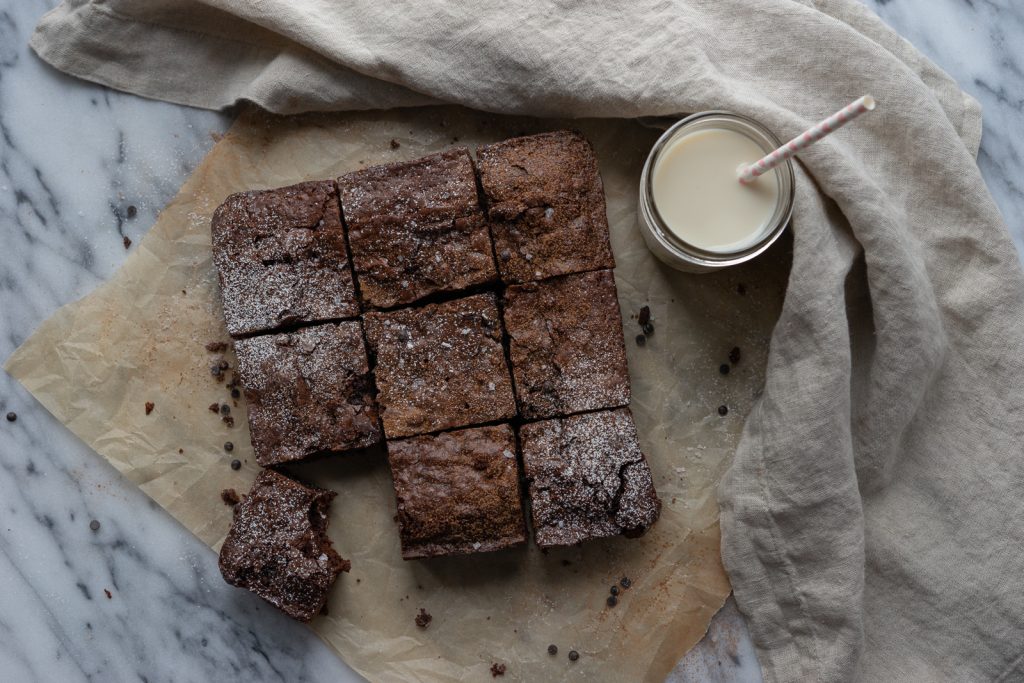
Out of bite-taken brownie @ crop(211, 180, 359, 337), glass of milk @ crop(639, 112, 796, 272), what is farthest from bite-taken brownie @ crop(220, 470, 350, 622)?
glass of milk @ crop(639, 112, 796, 272)

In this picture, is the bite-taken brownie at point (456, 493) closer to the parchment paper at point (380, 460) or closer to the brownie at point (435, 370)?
the brownie at point (435, 370)

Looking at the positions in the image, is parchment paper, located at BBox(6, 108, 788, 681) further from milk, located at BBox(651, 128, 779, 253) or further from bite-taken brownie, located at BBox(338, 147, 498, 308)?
milk, located at BBox(651, 128, 779, 253)

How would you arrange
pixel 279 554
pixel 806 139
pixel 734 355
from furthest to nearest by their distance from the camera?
pixel 734 355
pixel 279 554
pixel 806 139

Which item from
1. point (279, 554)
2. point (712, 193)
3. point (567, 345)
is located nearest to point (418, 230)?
point (567, 345)

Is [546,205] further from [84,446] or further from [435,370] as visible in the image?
[84,446]

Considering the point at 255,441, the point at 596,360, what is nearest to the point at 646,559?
the point at 596,360

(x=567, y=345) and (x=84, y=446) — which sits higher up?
(x=567, y=345)

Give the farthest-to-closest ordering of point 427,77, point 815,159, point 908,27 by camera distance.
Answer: point 908,27, point 427,77, point 815,159

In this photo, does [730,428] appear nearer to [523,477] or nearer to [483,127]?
[523,477]
